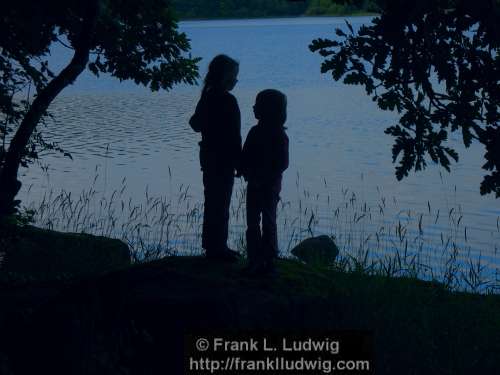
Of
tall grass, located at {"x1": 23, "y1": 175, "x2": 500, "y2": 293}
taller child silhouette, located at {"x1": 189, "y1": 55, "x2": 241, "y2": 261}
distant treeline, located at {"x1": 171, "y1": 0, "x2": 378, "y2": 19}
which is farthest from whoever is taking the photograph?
distant treeline, located at {"x1": 171, "y1": 0, "x2": 378, "y2": 19}

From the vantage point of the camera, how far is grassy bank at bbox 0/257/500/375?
20.3 ft

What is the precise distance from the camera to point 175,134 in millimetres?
31188

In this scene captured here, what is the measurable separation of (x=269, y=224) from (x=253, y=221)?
161 mm

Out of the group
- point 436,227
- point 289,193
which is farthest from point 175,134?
point 436,227

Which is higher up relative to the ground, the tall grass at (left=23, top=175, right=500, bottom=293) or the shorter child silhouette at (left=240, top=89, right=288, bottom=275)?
the tall grass at (left=23, top=175, right=500, bottom=293)

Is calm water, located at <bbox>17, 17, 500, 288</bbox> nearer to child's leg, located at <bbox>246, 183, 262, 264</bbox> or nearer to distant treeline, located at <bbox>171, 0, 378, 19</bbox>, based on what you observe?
child's leg, located at <bbox>246, 183, 262, 264</bbox>

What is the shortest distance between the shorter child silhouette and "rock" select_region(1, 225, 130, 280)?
3.94 m

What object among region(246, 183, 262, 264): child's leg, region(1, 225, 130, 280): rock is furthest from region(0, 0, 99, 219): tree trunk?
region(246, 183, 262, 264): child's leg

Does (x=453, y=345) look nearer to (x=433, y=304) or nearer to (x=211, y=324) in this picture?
(x=433, y=304)

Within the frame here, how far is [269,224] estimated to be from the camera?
7121 millimetres

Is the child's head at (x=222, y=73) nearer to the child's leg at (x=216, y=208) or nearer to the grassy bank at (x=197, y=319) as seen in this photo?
the child's leg at (x=216, y=208)
